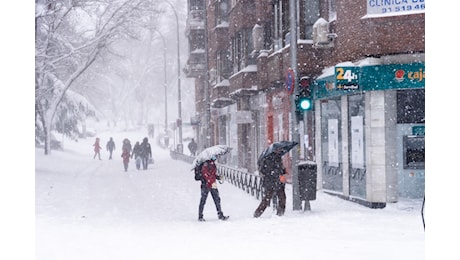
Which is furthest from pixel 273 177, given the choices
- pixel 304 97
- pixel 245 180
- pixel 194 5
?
pixel 194 5

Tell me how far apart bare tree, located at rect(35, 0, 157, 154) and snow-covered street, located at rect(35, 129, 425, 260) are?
7.61m

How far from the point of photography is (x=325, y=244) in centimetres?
1083

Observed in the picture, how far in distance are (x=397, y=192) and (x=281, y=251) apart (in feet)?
21.7

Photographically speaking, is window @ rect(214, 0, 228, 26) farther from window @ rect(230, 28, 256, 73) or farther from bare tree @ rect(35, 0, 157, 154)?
bare tree @ rect(35, 0, 157, 154)

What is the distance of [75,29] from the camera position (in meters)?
34.6

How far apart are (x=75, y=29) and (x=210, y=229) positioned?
77.0ft

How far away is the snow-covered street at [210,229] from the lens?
1041 cm

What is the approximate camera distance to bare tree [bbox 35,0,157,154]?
27391mm

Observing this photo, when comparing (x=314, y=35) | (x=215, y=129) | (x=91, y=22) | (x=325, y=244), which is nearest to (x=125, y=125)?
(x=215, y=129)

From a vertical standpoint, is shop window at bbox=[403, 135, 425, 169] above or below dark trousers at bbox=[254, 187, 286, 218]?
above

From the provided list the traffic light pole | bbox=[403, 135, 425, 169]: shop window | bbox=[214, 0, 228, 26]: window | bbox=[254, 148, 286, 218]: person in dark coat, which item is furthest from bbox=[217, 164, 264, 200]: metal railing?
bbox=[214, 0, 228, 26]: window

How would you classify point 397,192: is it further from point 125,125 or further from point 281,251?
point 125,125

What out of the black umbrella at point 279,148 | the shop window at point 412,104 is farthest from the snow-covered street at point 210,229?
the shop window at point 412,104
